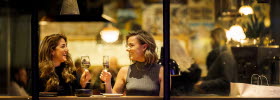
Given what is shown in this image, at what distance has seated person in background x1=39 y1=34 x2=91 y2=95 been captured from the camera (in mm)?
4977

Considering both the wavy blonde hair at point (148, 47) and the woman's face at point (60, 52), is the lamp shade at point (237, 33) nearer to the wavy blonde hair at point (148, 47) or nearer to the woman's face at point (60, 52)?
the wavy blonde hair at point (148, 47)

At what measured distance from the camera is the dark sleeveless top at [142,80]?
16.3 ft

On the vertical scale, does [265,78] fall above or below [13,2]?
below

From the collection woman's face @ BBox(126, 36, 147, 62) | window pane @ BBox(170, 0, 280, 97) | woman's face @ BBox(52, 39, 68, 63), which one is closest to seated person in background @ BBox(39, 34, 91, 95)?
woman's face @ BBox(52, 39, 68, 63)

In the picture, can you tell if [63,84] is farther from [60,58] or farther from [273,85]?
[273,85]

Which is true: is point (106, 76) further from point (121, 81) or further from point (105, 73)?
point (121, 81)

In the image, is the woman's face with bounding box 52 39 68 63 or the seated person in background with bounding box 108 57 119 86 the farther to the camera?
the seated person in background with bounding box 108 57 119 86

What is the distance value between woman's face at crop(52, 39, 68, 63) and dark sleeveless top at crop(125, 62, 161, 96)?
0.68m

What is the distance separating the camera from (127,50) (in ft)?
16.9

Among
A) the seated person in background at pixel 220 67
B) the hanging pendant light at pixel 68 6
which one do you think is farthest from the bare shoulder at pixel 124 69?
the seated person in background at pixel 220 67

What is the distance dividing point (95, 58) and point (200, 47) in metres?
5.30

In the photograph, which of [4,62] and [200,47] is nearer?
[200,47]

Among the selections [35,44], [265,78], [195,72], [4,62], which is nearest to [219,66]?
[195,72]

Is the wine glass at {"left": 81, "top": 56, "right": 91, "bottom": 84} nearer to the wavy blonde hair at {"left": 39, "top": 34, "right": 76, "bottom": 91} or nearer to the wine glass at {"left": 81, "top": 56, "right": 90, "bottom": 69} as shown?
the wine glass at {"left": 81, "top": 56, "right": 90, "bottom": 69}
